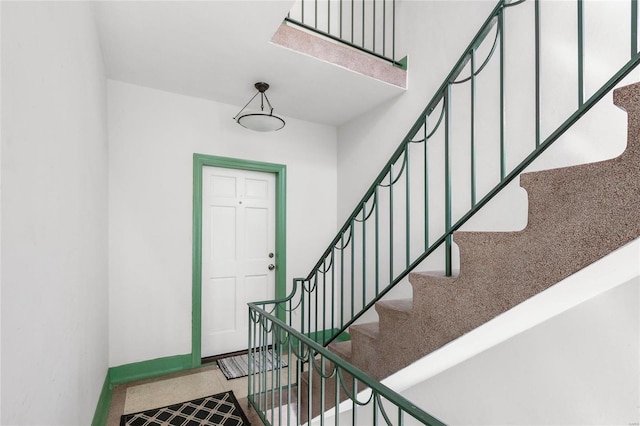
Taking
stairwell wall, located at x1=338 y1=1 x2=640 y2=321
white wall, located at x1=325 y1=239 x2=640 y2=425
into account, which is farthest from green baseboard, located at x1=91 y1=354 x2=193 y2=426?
stairwell wall, located at x1=338 y1=1 x2=640 y2=321

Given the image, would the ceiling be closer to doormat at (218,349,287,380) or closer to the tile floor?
doormat at (218,349,287,380)

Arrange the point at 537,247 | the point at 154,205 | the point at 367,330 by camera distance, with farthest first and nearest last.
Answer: the point at 154,205 → the point at 367,330 → the point at 537,247

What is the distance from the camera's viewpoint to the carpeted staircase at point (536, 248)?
853 mm

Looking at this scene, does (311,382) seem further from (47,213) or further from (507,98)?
(507,98)

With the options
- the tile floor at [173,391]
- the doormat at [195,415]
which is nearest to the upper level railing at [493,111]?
the doormat at [195,415]

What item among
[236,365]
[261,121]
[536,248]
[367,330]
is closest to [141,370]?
[236,365]

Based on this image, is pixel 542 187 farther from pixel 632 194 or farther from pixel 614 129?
pixel 614 129

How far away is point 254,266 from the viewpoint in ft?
11.3

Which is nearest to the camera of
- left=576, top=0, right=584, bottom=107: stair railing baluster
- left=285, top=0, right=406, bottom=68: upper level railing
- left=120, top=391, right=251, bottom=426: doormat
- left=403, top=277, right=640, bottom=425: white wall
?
left=576, top=0, right=584, bottom=107: stair railing baluster

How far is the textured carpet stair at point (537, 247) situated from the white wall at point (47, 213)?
1359 millimetres

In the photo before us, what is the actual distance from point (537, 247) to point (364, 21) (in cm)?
307

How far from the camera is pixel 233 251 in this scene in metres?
3.36

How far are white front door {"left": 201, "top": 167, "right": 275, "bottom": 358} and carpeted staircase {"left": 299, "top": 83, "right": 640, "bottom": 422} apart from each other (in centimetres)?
214

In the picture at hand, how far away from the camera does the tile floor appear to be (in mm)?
2357
